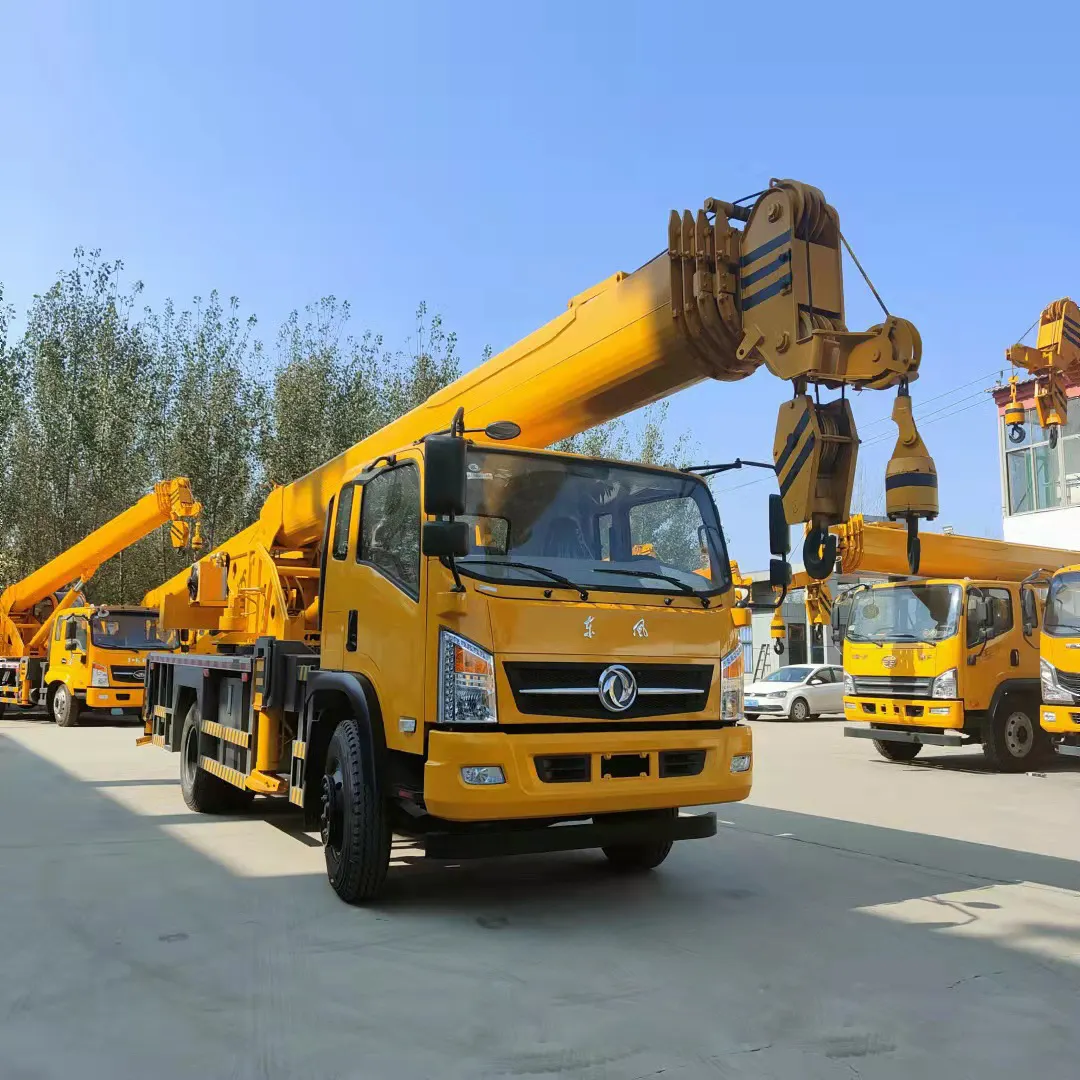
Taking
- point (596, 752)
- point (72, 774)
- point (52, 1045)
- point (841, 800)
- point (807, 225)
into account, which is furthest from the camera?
point (72, 774)

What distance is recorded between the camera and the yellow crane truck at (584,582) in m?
5.16

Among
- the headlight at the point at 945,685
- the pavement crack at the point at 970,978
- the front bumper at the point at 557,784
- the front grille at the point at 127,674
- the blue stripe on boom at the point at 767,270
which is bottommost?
the pavement crack at the point at 970,978

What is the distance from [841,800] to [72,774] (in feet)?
28.5

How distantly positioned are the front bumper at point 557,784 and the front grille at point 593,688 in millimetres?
119

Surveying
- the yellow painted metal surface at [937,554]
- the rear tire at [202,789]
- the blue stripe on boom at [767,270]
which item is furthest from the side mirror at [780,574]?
the yellow painted metal surface at [937,554]

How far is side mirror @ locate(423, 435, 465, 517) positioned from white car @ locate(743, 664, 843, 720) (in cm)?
1939

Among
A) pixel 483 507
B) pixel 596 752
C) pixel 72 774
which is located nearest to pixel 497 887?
pixel 596 752

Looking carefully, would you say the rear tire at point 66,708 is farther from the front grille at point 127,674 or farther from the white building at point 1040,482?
the white building at point 1040,482

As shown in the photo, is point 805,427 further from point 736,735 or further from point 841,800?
point 841,800

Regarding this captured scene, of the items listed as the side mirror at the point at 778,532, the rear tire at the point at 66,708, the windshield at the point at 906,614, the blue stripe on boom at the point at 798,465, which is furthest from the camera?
the rear tire at the point at 66,708

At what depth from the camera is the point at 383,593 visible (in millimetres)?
5848

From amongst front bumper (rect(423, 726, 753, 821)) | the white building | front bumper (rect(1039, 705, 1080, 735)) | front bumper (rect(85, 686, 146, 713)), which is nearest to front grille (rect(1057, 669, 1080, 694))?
front bumper (rect(1039, 705, 1080, 735))

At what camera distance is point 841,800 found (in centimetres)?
1037

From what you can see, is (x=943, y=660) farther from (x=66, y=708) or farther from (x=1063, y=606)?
(x=66, y=708)
